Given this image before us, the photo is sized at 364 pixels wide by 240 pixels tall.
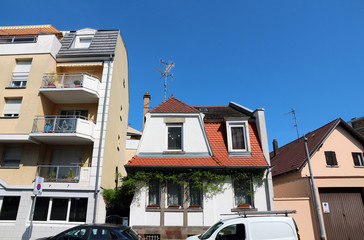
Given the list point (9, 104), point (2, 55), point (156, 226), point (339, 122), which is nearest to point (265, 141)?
point (156, 226)

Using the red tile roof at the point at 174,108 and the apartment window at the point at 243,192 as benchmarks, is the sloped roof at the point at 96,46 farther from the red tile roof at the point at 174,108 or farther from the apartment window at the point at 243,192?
the apartment window at the point at 243,192

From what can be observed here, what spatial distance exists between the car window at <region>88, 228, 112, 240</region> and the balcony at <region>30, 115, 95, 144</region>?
718 cm

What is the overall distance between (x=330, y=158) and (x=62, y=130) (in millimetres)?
19663

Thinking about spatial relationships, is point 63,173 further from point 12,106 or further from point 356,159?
point 356,159

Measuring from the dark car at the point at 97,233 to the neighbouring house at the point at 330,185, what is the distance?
8598 millimetres

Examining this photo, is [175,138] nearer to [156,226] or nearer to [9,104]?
[156,226]

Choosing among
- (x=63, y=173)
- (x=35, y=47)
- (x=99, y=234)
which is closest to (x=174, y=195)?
(x=99, y=234)

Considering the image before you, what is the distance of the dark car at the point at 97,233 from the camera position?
24.4 feet


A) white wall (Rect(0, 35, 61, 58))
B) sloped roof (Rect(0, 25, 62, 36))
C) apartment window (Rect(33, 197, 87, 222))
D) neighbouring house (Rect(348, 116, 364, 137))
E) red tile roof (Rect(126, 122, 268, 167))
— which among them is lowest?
apartment window (Rect(33, 197, 87, 222))

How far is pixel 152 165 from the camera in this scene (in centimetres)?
1204

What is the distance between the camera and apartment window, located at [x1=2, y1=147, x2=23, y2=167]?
14.1m

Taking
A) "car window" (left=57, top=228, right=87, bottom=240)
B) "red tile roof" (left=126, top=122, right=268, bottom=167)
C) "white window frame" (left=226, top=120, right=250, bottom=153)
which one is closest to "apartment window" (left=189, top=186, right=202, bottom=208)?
"red tile roof" (left=126, top=122, right=268, bottom=167)

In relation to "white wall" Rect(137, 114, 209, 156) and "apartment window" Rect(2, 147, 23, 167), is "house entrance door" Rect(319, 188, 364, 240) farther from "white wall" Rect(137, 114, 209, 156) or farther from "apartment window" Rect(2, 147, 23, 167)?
"apartment window" Rect(2, 147, 23, 167)

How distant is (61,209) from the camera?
12766mm
